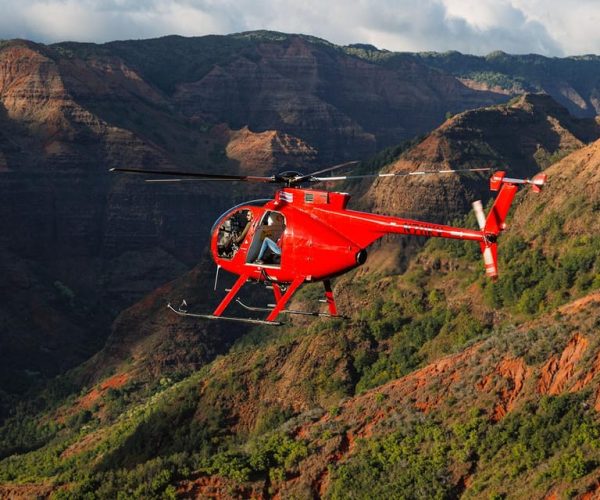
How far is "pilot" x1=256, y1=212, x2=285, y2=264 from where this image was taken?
5797cm

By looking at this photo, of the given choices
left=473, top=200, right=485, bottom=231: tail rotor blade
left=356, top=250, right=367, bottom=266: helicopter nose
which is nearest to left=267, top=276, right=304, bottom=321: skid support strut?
left=356, top=250, right=367, bottom=266: helicopter nose

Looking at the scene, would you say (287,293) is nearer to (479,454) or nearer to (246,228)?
(246,228)

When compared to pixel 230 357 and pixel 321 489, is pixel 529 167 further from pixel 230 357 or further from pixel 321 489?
pixel 321 489

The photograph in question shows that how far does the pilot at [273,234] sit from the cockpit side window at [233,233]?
4.48ft

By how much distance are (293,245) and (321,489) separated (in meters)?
29.9

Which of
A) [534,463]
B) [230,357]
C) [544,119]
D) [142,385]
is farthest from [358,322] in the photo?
[544,119]

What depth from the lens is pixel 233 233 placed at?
60500mm

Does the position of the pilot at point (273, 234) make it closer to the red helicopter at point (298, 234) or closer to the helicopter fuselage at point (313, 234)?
the red helicopter at point (298, 234)

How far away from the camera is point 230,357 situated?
121 meters

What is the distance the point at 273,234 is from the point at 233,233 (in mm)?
2958

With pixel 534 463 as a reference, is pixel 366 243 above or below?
above

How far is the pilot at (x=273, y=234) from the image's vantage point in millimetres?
57969

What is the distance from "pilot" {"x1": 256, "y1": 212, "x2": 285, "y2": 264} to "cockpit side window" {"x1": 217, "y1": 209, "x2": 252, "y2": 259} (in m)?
1.37

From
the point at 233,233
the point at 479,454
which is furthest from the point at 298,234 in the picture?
the point at 479,454
